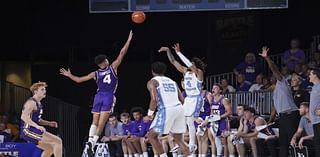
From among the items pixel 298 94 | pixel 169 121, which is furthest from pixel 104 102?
pixel 298 94

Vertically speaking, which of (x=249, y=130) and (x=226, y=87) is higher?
(x=226, y=87)

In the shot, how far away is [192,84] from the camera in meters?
17.3

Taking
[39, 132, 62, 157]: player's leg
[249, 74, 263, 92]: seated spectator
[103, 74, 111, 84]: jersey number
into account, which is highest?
[103, 74, 111, 84]: jersey number

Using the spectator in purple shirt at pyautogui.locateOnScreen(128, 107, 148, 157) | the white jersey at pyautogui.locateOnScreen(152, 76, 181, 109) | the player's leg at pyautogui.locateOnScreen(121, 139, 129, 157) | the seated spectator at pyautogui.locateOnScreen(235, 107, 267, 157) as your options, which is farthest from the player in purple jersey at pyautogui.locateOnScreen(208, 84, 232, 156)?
the white jersey at pyautogui.locateOnScreen(152, 76, 181, 109)

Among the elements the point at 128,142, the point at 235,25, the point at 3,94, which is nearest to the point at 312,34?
the point at 235,25

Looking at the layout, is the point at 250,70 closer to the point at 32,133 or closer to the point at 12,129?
the point at 12,129

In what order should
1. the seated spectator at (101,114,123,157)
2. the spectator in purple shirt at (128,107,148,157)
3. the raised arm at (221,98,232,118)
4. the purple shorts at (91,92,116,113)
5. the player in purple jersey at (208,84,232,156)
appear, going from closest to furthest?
the purple shorts at (91,92,116,113), the player in purple jersey at (208,84,232,156), the raised arm at (221,98,232,118), the spectator in purple shirt at (128,107,148,157), the seated spectator at (101,114,123,157)

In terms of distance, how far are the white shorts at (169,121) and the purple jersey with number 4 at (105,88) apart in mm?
1956

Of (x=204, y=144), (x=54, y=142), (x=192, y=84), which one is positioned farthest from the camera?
(x=204, y=144)

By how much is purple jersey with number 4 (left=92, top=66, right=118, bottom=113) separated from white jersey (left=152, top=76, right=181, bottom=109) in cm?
193

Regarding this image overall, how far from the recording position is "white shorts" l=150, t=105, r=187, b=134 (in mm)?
14984

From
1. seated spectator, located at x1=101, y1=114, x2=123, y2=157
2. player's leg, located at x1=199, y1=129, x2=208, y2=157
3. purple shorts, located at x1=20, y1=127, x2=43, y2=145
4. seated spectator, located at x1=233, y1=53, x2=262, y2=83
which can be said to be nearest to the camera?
purple shorts, located at x1=20, y1=127, x2=43, y2=145

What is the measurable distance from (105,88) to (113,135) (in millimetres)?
4680

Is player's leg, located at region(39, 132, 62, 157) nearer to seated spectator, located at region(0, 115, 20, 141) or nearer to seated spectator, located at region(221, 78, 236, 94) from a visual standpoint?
seated spectator, located at region(0, 115, 20, 141)
